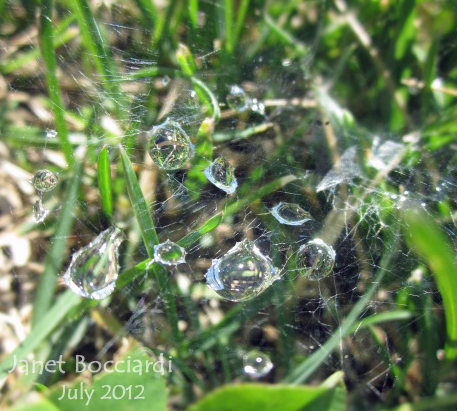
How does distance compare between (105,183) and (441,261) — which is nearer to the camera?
(441,261)

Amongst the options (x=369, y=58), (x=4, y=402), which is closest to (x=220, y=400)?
(x=4, y=402)

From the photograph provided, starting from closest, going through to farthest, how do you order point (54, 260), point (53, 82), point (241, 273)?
point (241, 273) < point (54, 260) < point (53, 82)

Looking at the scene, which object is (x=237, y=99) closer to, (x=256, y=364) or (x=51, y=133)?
(x=51, y=133)

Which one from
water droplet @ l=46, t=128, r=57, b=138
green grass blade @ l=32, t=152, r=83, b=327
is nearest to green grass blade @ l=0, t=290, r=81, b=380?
green grass blade @ l=32, t=152, r=83, b=327

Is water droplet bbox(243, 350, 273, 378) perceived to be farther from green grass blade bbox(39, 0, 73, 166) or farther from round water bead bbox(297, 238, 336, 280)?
green grass blade bbox(39, 0, 73, 166)

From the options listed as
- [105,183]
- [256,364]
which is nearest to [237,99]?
[105,183]

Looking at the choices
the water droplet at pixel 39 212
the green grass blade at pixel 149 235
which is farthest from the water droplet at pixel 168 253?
the water droplet at pixel 39 212
